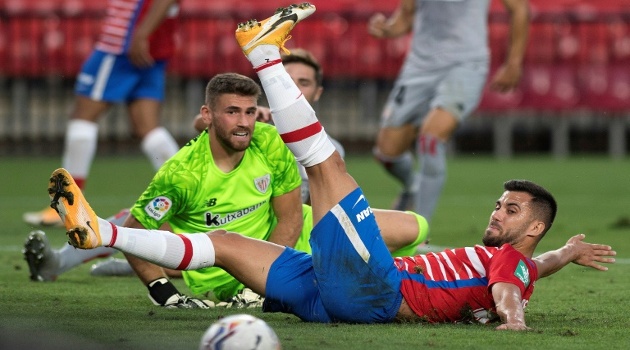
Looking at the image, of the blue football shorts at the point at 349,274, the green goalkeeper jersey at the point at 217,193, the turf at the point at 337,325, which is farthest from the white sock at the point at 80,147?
the blue football shorts at the point at 349,274

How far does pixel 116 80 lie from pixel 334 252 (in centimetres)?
506

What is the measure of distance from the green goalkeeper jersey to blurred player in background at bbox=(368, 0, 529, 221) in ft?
8.94

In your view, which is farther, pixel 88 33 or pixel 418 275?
pixel 88 33

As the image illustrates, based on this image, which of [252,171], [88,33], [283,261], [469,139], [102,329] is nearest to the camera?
[102,329]

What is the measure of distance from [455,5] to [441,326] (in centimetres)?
454

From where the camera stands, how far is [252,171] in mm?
5906

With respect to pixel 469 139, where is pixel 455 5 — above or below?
above

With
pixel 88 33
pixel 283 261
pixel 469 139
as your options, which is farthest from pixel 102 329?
pixel 469 139

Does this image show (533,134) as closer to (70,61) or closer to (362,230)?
(70,61)

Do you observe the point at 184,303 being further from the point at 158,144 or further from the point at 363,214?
the point at 158,144

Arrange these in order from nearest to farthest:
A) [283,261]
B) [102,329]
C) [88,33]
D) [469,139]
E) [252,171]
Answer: [102,329] → [283,261] → [252,171] → [88,33] → [469,139]

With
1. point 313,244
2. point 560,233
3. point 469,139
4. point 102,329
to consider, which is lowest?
point 469,139

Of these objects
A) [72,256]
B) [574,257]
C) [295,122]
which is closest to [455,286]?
[574,257]

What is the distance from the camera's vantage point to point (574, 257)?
5.42m
